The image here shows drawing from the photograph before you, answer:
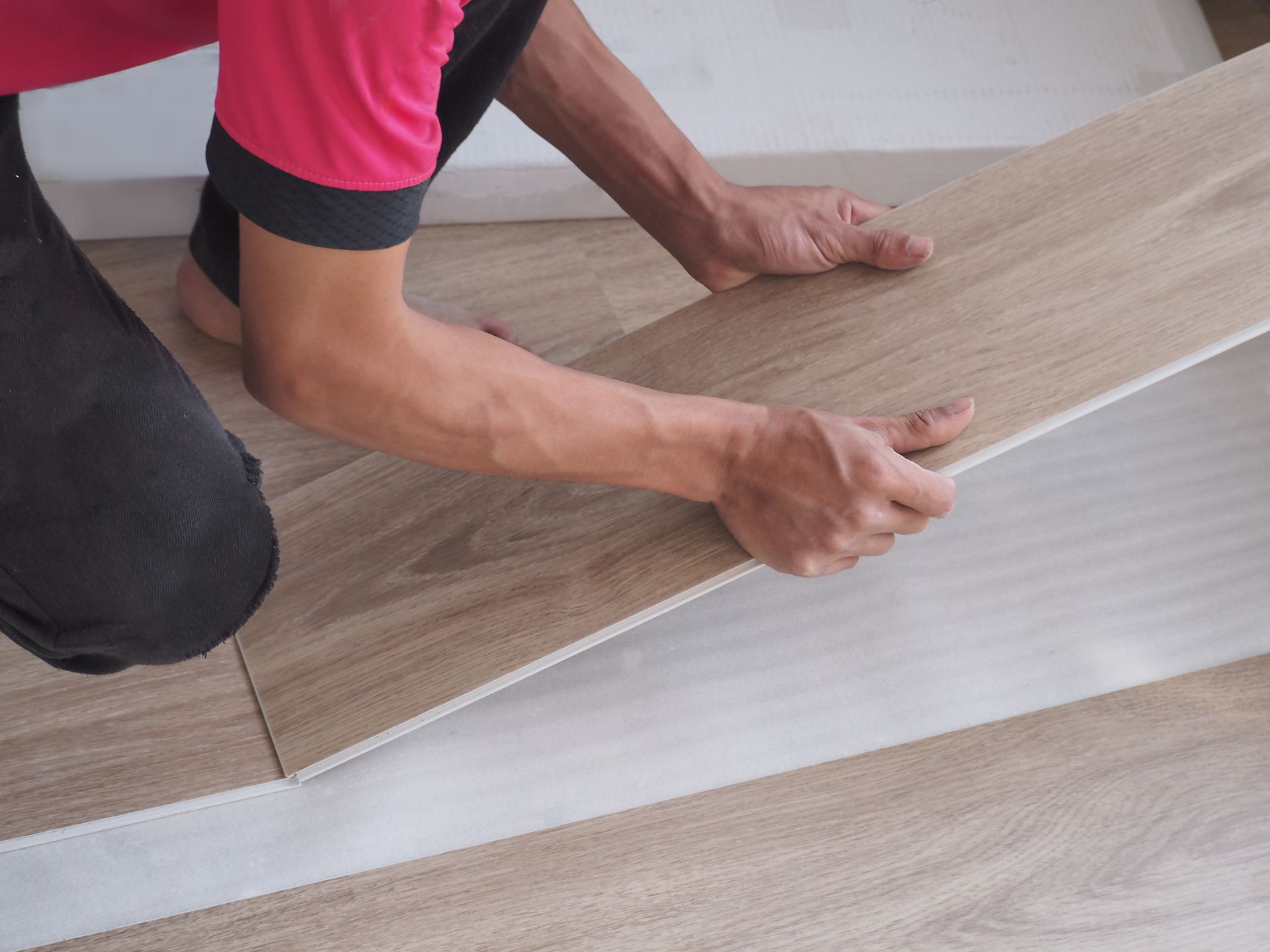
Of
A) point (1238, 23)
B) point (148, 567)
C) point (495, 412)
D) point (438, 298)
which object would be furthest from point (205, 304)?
point (1238, 23)

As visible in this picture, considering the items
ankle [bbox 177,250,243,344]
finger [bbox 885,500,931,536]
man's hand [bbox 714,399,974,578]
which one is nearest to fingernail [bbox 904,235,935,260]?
man's hand [bbox 714,399,974,578]

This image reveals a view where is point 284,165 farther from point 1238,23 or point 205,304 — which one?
point 1238,23

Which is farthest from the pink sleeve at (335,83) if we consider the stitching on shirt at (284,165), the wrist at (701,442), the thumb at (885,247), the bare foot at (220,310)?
the bare foot at (220,310)

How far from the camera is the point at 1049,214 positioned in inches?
49.1

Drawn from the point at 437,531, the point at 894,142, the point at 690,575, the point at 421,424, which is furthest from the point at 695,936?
the point at 894,142

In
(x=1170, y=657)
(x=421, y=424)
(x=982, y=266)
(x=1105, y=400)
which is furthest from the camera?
(x=1170, y=657)

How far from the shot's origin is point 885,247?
4.10ft

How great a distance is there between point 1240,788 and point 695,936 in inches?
25.9

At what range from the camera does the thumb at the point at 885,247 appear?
1241 mm

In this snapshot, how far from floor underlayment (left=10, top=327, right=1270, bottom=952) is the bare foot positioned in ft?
1.54

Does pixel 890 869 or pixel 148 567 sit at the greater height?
pixel 148 567

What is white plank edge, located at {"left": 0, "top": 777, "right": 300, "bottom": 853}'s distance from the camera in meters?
1.13

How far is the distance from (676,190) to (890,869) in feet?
2.58

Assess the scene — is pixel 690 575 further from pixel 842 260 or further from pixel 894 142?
pixel 894 142
